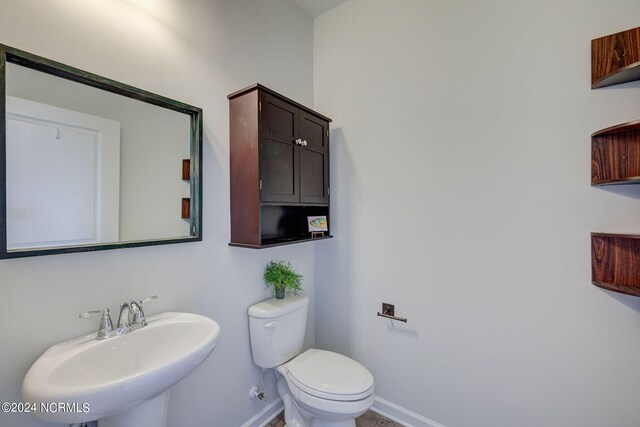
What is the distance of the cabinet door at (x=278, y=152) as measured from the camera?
1462mm

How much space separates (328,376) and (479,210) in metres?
1.21

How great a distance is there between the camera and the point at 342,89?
198cm

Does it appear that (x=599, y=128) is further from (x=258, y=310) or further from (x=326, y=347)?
(x=326, y=347)

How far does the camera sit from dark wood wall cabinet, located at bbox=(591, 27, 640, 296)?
1.12 metres

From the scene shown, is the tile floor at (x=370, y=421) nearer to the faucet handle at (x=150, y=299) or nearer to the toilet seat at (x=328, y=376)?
the toilet seat at (x=328, y=376)

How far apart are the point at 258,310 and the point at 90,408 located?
2.87 feet

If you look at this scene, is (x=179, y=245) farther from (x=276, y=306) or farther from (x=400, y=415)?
(x=400, y=415)

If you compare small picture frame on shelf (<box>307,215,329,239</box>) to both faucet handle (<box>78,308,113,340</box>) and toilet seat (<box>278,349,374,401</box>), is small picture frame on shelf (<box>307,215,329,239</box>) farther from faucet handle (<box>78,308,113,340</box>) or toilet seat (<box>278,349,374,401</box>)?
faucet handle (<box>78,308,113,340</box>)

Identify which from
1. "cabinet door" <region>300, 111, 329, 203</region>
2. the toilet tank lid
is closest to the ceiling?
"cabinet door" <region>300, 111, 329, 203</region>

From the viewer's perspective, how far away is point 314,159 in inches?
72.0

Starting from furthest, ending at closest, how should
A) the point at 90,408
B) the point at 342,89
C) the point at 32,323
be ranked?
1. the point at 342,89
2. the point at 32,323
3. the point at 90,408

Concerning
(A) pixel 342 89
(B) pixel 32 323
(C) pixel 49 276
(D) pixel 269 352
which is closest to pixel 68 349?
(B) pixel 32 323

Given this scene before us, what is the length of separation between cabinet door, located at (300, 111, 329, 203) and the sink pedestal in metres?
1.17

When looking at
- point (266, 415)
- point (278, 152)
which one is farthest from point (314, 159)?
point (266, 415)
